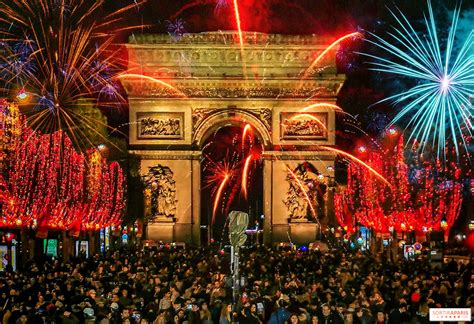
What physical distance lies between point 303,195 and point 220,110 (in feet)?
Result: 24.3

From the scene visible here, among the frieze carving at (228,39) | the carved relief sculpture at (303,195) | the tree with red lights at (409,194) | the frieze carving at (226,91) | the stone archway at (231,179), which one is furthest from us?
the stone archway at (231,179)

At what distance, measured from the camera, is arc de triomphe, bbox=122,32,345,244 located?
57312 mm

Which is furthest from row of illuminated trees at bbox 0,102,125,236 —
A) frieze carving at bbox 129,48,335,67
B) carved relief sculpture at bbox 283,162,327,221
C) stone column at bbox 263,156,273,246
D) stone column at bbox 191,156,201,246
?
carved relief sculpture at bbox 283,162,327,221

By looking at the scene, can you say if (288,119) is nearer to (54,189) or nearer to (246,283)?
(54,189)

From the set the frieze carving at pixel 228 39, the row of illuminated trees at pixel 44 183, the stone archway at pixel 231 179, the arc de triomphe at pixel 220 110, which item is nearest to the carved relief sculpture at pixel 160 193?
the arc de triomphe at pixel 220 110

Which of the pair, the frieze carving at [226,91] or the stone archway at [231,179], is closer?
the frieze carving at [226,91]

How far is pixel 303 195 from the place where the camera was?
5769 cm

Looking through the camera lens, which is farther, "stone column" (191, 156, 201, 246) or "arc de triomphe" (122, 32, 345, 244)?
"stone column" (191, 156, 201, 246)

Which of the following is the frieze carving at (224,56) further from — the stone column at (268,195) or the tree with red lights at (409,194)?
A: the tree with red lights at (409,194)

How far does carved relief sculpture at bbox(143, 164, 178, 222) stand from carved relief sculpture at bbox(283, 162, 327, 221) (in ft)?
23.3

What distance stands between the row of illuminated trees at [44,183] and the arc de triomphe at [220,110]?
4841 millimetres

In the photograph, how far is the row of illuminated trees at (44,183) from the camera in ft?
132

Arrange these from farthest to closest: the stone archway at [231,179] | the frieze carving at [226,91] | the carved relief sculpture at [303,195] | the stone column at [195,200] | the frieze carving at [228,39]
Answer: the stone archway at [231,179]
the stone column at [195,200]
the frieze carving at [226,91]
the carved relief sculpture at [303,195]
the frieze carving at [228,39]

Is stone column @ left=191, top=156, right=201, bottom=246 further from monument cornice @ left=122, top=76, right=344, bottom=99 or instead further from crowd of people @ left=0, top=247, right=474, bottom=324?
crowd of people @ left=0, top=247, right=474, bottom=324
